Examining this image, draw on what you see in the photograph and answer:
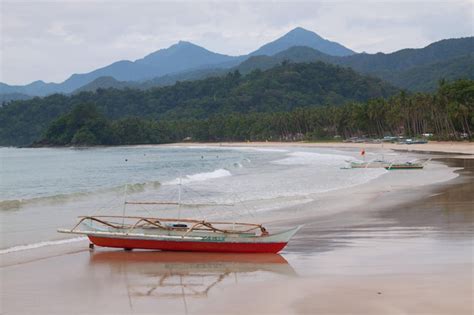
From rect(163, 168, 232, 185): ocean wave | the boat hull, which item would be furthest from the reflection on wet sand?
rect(163, 168, 232, 185): ocean wave

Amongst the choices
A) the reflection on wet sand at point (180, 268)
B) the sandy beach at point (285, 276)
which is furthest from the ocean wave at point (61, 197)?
the sandy beach at point (285, 276)

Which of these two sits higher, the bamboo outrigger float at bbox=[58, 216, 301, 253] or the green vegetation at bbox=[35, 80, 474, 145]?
the green vegetation at bbox=[35, 80, 474, 145]

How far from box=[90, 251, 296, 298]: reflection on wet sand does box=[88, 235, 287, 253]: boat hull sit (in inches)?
6.0

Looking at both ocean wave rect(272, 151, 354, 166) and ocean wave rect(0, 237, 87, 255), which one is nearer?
ocean wave rect(0, 237, 87, 255)

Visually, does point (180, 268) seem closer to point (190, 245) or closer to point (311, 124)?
point (190, 245)

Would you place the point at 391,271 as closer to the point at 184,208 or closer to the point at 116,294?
the point at 116,294

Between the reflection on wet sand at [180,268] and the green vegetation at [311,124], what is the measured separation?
2675 inches

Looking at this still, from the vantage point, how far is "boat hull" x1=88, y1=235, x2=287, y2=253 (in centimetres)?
1477

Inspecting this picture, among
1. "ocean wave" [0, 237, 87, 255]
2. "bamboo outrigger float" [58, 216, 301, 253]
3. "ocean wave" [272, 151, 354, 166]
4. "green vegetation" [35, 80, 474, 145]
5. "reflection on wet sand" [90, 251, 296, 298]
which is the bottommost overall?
"ocean wave" [272, 151, 354, 166]

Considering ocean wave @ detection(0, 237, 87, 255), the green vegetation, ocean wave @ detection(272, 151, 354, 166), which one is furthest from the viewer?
the green vegetation

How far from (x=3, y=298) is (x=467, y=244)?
434 inches

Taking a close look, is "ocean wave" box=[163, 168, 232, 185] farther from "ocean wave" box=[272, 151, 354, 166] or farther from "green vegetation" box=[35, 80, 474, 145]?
"green vegetation" box=[35, 80, 474, 145]

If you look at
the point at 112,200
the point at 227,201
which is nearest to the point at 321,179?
the point at 227,201

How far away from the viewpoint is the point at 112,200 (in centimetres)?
3006
